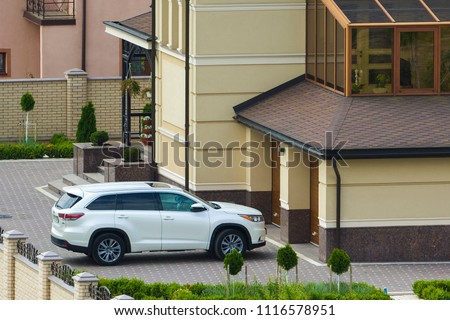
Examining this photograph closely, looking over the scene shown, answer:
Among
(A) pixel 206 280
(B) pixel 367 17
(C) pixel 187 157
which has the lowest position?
(A) pixel 206 280

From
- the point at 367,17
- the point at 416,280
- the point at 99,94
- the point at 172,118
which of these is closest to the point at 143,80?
the point at 99,94

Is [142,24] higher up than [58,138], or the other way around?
[142,24]

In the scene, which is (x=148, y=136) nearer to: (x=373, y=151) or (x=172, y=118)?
(x=172, y=118)

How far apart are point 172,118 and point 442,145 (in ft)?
25.7

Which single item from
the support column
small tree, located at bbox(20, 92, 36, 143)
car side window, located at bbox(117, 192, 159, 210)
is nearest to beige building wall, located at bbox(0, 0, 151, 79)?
small tree, located at bbox(20, 92, 36, 143)

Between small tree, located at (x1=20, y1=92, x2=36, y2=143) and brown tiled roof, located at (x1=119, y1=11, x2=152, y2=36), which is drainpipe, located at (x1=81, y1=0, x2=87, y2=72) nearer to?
small tree, located at (x1=20, y1=92, x2=36, y2=143)

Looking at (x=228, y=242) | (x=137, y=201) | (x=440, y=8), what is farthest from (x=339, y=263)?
(x=440, y=8)

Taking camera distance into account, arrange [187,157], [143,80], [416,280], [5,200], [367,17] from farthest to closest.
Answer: [143,80] → [5,200] → [187,157] → [367,17] → [416,280]

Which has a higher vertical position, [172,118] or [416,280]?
[172,118]

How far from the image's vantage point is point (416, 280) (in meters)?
29.8

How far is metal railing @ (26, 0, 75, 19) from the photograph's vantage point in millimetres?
51031

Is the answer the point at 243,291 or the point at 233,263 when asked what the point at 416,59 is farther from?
the point at 243,291

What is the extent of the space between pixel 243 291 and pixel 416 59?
7.60 metres

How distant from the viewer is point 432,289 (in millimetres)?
27734
